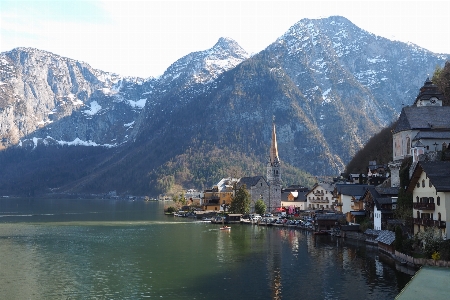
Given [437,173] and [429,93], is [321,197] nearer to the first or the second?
[429,93]

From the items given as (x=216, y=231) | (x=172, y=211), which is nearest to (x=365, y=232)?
(x=216, y=231)

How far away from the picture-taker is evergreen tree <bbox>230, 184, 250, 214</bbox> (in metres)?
148

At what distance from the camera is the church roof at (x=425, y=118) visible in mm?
90625

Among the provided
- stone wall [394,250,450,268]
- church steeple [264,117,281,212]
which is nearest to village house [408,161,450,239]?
stone wall [394,250,450,268]

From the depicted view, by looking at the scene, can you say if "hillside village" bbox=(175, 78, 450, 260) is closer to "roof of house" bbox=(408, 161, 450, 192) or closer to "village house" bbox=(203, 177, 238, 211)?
"roof of house" bbox=(408, 161, 450, 192)

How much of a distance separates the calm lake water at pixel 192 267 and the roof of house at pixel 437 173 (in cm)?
1087

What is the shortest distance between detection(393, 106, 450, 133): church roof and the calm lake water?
22708mm

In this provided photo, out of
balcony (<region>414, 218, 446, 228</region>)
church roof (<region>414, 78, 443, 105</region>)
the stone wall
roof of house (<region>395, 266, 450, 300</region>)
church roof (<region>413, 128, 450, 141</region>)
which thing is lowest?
the stone wall

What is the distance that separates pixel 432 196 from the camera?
6550cm

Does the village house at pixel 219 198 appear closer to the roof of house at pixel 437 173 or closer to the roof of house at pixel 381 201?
the roof of house at pixel 381 201

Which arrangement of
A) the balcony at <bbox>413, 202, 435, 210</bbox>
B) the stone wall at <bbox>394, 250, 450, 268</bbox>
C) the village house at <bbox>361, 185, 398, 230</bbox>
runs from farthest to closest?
the village house at <bbox>361, 185, 398, 230</bbox>, the balcony at <bbox>413, 202, 435, 210</bbox>, the stone wall at <bbox>394, 250, 450, 268</bbox>

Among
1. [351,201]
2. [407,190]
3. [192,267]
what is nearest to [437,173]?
[407,190]

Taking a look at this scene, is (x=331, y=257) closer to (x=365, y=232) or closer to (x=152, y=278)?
(x=365, y=232)

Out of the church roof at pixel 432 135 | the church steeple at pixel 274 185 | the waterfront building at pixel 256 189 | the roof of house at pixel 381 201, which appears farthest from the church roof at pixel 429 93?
the church steeple at pixel 274 185
